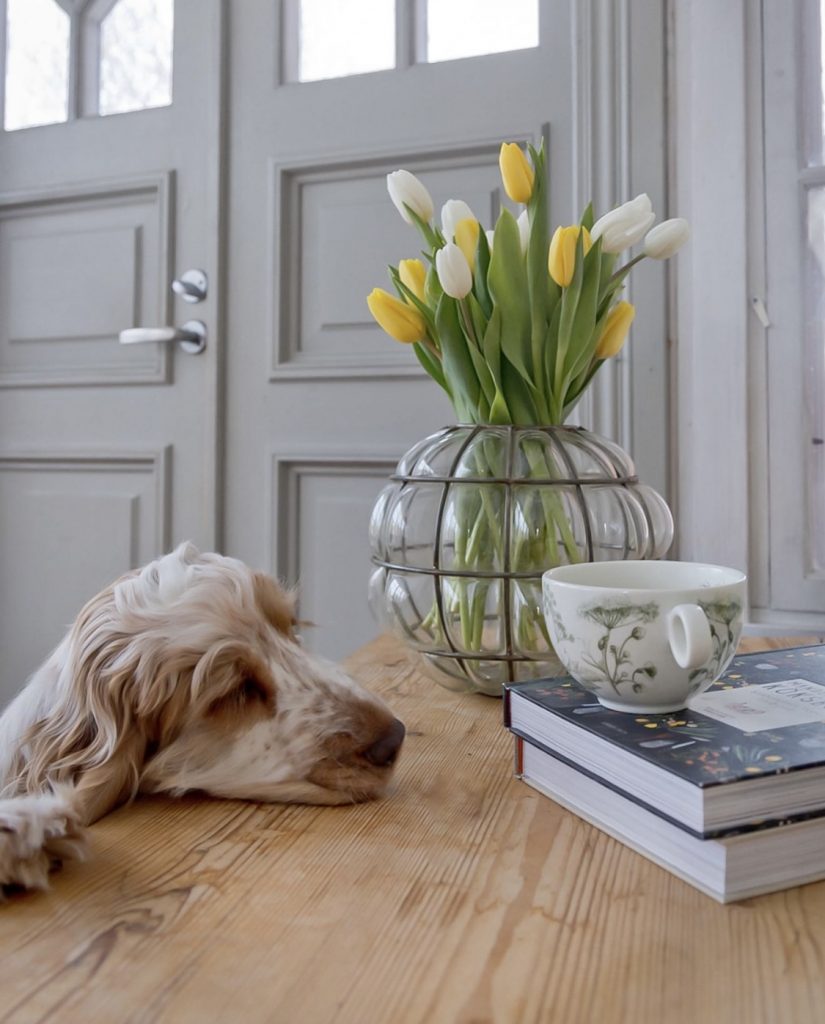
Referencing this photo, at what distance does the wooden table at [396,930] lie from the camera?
0.39 meters

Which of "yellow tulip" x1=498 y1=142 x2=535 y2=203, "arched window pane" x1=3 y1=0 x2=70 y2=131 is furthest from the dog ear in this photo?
"arched window pane" x1=3 y1=0 x2=70 y2=131

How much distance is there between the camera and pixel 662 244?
925 mm

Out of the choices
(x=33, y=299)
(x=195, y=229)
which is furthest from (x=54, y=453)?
(x=195, y=229)

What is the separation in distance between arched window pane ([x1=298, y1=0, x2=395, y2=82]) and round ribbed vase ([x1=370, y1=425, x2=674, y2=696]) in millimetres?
1295

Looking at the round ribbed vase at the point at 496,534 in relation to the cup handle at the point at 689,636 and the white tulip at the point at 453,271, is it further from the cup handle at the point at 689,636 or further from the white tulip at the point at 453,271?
the cup handle at the point at 689,636

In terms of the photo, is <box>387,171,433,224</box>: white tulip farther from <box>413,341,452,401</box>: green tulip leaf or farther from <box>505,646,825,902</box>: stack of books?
<box>505,646,825,902</box>: stack of books

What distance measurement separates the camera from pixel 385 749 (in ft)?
2.30

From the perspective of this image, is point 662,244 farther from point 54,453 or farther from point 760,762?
point 54,453

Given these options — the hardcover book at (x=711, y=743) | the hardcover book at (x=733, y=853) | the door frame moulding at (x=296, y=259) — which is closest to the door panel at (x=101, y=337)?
the door frame moulding at (x=296, y=259)

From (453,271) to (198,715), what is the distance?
45 cm

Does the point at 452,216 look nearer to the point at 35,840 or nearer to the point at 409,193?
the point at 409,193

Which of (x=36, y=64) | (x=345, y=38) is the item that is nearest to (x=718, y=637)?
(x=345, y=38)

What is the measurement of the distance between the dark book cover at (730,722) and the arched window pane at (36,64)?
2.09 m

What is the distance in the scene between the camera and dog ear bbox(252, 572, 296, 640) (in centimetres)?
79
